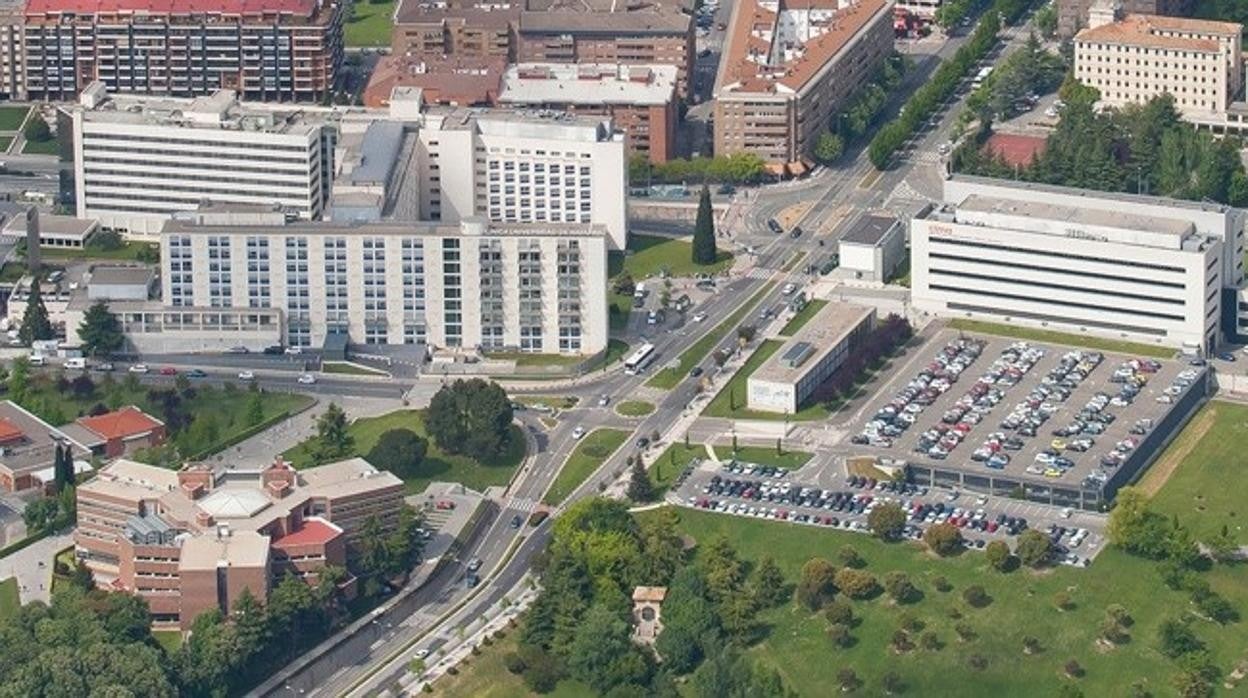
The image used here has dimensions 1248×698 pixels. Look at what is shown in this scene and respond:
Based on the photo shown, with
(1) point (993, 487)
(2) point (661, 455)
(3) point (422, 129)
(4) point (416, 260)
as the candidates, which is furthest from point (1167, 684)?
(3) point (422, 129)

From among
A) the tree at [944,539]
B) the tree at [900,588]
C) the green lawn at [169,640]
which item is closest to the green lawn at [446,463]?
the green lawn at [169,640]

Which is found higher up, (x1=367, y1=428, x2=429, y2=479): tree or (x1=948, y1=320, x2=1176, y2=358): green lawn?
(x1=948, y1=320, x2=1176, y2=358): green lawn

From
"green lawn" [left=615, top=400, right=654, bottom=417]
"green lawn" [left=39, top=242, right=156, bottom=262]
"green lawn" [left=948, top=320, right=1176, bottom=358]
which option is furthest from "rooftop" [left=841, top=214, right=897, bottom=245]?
"green lawn" [left=39, top=242, right=156, bottom=262]

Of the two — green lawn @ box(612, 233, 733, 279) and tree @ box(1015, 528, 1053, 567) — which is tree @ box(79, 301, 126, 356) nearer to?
green lawn @ box(612, 233, 733, 279)

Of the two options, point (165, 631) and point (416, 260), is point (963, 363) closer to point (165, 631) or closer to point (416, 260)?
point (416, 260)

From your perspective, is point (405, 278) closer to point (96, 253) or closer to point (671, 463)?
point (671, 463)

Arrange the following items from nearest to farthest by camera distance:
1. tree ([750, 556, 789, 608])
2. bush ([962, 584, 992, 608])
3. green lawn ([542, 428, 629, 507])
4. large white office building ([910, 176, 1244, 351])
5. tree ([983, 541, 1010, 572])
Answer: bush ([962, 584, 992, 608])
tree ([750, 556, 789, 608])
tree ([983, 541, 1010, 572])
green lawn ([542, 428, 629, 507])
large white office building ([910, 176, 1244, 351])
